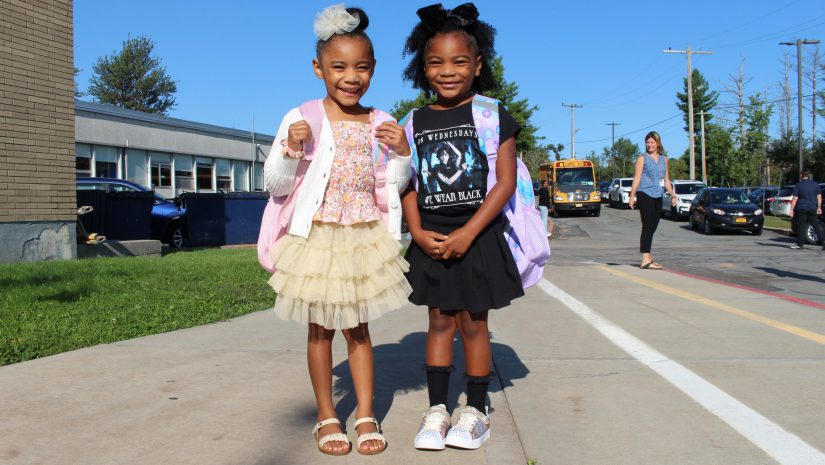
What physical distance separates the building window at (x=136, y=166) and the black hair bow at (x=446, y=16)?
28.7 meters

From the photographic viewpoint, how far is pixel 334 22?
10.4 ft

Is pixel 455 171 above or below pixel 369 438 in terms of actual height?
above

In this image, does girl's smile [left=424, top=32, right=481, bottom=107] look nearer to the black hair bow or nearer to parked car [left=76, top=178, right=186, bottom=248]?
the black hair bow

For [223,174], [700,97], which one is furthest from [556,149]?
[223,174]

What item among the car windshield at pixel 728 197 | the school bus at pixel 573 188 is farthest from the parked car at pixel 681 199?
the car windshield at pixel 728 197

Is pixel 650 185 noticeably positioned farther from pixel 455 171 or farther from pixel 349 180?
pixel 349 180

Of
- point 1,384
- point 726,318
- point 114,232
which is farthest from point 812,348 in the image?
point 114,232

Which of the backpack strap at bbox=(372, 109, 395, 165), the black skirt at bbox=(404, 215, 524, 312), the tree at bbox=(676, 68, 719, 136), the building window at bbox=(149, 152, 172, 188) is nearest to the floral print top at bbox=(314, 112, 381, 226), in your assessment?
the backpack strap at bbox=(372, 109, 395, 165)

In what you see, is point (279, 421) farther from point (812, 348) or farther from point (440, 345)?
point (812, 348)

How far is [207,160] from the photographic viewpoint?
35656 mm

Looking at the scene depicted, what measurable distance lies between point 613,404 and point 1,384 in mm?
3335

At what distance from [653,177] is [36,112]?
908 cm

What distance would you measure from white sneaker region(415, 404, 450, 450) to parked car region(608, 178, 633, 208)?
38.6 metres

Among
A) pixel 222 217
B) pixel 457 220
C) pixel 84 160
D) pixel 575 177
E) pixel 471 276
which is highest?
pixel 84 160
